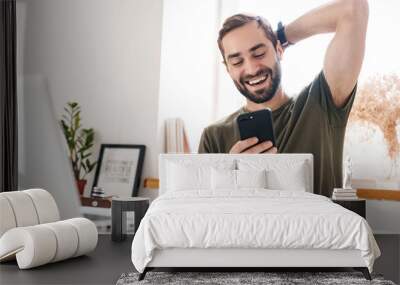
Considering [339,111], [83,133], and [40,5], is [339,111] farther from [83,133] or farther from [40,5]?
[40,5]

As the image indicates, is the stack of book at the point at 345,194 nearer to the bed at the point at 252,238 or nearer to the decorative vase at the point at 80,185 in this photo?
the bed at the point at 252,238

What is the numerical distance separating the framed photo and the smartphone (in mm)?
1321

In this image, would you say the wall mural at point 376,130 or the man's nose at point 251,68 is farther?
the man's nose at point 251,68

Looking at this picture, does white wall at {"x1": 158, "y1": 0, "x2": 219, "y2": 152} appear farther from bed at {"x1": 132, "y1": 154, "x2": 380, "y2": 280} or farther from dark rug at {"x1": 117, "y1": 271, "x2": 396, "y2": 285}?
dark rug at {"x1": 117, "y1": 271, "x2": 396, "y2": 285}

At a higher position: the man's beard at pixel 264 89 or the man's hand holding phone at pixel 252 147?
the man's beard at pixel 264 89

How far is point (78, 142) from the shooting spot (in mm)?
8484

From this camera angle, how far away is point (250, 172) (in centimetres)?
691

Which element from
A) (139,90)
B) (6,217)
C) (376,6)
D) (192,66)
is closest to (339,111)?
(376,6)

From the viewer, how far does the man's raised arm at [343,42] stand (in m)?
7.53

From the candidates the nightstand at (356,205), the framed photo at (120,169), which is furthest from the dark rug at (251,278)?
the framed photo at (120,169)

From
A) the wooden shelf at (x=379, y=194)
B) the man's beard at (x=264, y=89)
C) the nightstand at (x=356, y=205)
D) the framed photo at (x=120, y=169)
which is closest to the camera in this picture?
the nightstand at (x=356, y=205)

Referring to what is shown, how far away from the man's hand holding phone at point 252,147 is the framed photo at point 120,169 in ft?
4.13

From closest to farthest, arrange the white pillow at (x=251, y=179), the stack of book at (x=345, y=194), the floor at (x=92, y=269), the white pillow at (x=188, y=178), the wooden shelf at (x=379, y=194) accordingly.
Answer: the floor at (x=92, y=269)
the white pillow at (x=251, y=179)
the white pillow at (x=188, y=178)
the stack of book at (x=345, y=194)
the wooden shelf at (x=379, y=194)

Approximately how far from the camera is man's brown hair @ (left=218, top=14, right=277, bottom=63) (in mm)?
7801
